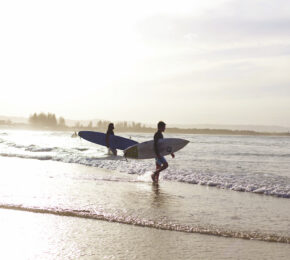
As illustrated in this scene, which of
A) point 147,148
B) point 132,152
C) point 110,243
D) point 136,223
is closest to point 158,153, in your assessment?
point 147,148

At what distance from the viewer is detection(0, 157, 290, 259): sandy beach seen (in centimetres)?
447

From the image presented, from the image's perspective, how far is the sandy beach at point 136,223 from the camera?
4.47 m

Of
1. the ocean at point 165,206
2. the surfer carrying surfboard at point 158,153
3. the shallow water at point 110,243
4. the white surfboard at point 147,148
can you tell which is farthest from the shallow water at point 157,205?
the white surfboard at point 147,148

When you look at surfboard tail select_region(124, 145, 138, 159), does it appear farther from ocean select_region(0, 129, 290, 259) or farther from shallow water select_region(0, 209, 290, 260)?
shallow water select_region(0, 209, 290, 260)

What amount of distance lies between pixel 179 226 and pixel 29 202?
339 centimetres

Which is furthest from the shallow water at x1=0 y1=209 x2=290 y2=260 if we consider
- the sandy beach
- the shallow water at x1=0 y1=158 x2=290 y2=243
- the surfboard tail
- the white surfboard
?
the surfboard tail

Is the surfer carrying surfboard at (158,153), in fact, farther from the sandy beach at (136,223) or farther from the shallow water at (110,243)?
the shallow water at (110,243)

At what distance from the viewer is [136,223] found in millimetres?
5898

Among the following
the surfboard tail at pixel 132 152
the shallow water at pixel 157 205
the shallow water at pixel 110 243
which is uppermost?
the surfboard tail at pixel 132 152

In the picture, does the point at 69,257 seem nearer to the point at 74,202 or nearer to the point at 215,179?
the point at 74,202

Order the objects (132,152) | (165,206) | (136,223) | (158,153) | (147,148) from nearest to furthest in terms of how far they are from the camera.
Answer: (136,223) → (165,206) → (158,153) → (147,148) → (132,152)

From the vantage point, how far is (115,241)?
4.86 metres

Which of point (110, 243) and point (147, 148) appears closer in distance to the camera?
point (110, 243)

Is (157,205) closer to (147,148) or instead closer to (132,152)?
(147,148)
